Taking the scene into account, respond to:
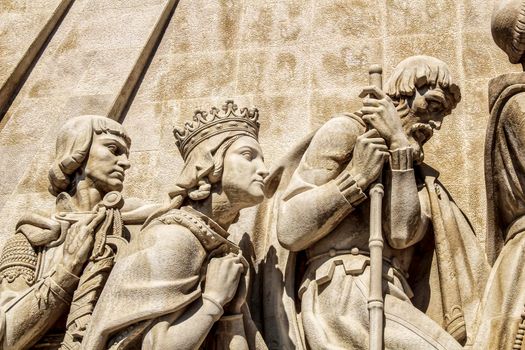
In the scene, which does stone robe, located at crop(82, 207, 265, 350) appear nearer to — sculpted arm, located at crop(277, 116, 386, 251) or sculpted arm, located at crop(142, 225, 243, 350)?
sculpted arm, located at crop(142, 225, 243, 350)

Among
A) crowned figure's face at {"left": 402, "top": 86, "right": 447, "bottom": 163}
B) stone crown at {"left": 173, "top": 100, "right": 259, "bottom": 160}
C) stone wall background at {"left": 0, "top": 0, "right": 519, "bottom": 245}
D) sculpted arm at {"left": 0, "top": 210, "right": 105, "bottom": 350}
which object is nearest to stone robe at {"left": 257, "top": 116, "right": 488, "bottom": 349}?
crowned figure's face at {"left": 402, "top": 86, "right": 447, "bottom": 163}

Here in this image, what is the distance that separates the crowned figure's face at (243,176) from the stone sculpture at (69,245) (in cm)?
78

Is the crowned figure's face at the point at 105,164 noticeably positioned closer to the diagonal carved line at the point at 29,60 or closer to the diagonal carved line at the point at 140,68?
the diagonal carved line at the point at 140,68

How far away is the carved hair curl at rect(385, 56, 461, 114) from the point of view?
8.76 metres

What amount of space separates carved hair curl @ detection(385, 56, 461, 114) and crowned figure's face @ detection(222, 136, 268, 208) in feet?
3.63

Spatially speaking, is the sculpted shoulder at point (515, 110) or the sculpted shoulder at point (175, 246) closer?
the sculpted shoulder at point (175, 246)

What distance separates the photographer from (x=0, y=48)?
11.4m

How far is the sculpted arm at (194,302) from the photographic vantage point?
25.2 ft

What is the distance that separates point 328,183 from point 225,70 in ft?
8.22

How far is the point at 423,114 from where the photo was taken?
8.74 m

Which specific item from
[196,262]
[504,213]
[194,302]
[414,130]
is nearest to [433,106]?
[414,130]

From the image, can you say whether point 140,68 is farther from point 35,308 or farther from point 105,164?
point 35,308

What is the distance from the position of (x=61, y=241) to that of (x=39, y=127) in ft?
7.72

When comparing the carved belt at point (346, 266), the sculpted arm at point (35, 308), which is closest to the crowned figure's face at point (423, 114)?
the carved belt at point (346, 266)
